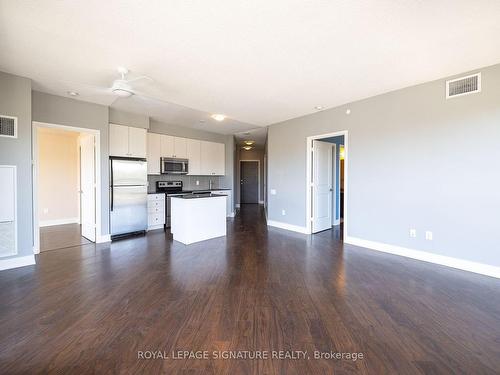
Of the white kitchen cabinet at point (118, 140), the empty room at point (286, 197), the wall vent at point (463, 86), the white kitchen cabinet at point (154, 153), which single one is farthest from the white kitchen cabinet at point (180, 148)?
the wall vent at point (463, 86)

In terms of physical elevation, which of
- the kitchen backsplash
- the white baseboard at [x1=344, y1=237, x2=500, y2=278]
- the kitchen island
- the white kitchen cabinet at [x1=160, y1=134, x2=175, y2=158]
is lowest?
the white baseboard at [x1=344, y1=237, x2=500, y2=278]

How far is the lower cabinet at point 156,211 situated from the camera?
18.1 feet

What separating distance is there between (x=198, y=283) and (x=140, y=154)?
348 cm

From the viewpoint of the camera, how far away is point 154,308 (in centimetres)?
221

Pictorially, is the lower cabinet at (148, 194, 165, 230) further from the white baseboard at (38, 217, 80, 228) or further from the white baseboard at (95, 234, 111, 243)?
the white baseboard at (38, 217, 80, 228)

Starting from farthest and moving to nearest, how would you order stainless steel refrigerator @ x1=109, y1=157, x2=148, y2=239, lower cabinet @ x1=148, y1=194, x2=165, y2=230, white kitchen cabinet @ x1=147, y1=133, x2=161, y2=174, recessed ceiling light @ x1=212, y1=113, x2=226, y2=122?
white kitchen cabinet @ x1=147, y1=133, x2=161, y2=174 → lower cabinet @ x1=148, y1=194, x2=165, y2=230 → recessed ceiling light @ x1=212, y1=113, x2=226, y2=122 → stainless steel refrigerator @ x1=109, y1=157, x2=148, y2=239

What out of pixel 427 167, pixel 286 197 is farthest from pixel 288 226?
pixel 427 167

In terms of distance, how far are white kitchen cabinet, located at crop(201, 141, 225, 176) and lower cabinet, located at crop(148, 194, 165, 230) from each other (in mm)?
1641

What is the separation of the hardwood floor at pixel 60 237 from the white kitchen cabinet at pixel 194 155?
297cm

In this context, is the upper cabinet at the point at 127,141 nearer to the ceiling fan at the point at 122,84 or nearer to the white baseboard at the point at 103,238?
the white baseboard at the point at 103,238

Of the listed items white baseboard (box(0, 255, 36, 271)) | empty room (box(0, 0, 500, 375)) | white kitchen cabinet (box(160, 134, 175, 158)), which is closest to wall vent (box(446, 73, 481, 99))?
empty room (box(0, 0, 500, 375))

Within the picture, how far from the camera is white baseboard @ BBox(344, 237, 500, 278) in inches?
116

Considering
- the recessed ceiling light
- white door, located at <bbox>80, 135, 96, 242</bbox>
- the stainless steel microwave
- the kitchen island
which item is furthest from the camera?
the stainless steel microwave

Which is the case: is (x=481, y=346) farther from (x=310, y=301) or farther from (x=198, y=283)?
(x=198, y=283)
